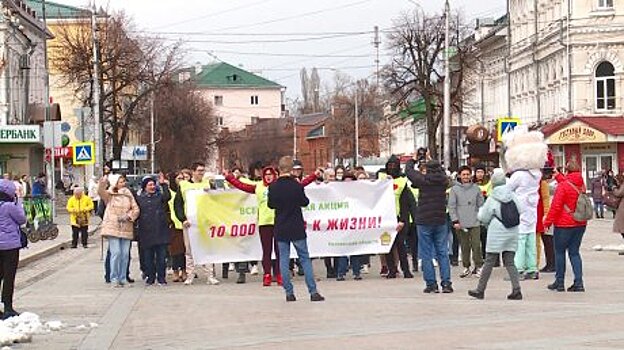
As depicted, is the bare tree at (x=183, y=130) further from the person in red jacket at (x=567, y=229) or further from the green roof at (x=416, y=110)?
the person in red jacket at (x=567, y=229)

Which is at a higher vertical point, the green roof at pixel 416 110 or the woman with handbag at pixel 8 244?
the green roof at pixel 416 110

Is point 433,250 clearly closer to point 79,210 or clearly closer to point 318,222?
point 318,222

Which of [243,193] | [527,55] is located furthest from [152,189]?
[527,55]

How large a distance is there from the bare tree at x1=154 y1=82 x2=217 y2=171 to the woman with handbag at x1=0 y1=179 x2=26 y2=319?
77016 mm

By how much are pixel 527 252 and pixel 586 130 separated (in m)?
39.2

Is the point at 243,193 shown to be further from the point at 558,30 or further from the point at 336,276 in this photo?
the point at 558,30

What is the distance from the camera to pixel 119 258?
18.9 m

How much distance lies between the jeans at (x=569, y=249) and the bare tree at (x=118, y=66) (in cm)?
4870

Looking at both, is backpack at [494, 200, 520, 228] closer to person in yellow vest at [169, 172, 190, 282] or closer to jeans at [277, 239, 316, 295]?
jeans at [277, 239, 316, 295]

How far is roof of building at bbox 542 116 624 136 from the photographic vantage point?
54781 millimetres

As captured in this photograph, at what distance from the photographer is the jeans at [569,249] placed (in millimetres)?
15852

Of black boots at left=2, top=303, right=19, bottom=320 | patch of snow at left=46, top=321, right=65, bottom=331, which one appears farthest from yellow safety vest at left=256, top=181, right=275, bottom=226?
patch of snow at left=46, top=321, right=65, bottom=331

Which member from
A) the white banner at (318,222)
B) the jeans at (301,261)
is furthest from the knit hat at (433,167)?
the white banner at (318,222)

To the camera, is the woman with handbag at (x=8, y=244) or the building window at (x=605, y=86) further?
the building window at (x=605, y=86)
